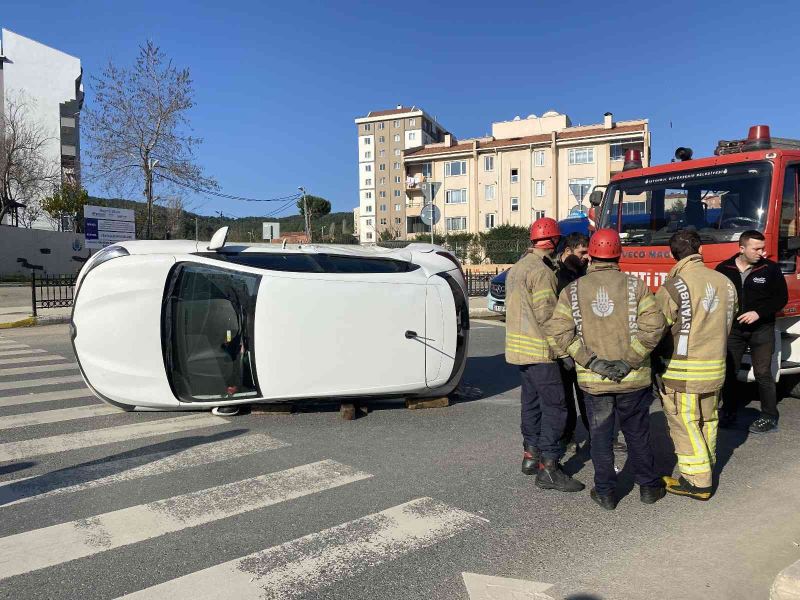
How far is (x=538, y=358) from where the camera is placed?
14.5 feet

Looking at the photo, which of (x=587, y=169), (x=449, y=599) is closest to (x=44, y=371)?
(x=449, y=599)

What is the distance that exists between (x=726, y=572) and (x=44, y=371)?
903 cm

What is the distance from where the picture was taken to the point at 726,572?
127 inches

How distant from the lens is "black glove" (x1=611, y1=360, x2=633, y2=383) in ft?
12.7

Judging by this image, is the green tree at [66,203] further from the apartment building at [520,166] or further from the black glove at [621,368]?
the black glove at [621,368]

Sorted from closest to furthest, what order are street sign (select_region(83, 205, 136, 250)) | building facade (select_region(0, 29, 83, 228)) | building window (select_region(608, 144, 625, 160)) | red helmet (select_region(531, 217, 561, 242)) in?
red helmet (select_region(531, 217, 561, 242)) → street sign (select_region(83, 205, 136, 250)) → building window (select_region(608, 144, 625, 160)) → building facade (select_region(0, 29, 83, 228))

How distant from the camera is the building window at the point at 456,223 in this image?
6088 centimetres

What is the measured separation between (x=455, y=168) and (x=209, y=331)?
57.0 meters

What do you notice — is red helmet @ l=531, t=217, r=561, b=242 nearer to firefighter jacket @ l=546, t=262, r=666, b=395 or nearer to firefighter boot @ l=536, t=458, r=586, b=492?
firefighter jacket @ l=546, t=262, r=666, b=395

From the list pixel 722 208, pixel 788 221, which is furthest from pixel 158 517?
pixel 788 221

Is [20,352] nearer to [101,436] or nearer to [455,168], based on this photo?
[101,436]

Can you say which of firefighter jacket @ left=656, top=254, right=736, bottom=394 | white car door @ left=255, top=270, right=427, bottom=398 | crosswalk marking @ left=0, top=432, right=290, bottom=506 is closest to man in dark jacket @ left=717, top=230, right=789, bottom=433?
firefighter jacket @ left=656, top=254, right=736, bottom=394

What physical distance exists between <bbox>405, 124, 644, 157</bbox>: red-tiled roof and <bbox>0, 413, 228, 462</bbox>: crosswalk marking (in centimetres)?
5350

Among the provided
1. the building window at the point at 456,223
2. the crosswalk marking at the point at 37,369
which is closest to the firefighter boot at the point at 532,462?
the crosswalk marking at the point at 37,369
